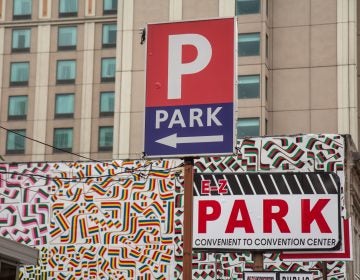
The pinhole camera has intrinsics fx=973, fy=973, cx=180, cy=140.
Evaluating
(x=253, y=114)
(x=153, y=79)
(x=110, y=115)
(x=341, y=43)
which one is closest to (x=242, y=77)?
(x=253, y=114)

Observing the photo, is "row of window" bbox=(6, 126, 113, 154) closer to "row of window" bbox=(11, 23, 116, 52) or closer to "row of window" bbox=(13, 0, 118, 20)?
"row of window" bbox=(11, 23, 116, 52)

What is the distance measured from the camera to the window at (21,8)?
7812 centimetres

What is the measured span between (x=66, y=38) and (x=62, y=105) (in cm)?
540

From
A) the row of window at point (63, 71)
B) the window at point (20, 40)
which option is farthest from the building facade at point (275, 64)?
the window at point (20, 40)

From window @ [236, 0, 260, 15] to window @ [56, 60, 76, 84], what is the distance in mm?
22722

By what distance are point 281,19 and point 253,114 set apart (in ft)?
21.8

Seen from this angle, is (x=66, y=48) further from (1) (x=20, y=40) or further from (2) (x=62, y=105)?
(2) (x=62, y=105)

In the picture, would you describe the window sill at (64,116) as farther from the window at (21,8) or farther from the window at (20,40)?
the window at (21,8)

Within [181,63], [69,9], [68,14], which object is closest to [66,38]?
[68,14]

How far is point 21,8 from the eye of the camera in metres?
78.3

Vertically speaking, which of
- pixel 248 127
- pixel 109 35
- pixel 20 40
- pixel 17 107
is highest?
pixel 109 35

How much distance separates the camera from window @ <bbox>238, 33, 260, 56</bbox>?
57.4 metres

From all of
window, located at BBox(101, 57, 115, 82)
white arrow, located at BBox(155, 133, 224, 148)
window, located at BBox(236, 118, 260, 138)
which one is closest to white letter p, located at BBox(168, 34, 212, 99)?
white arrow, located at BBox(155, 133, 224, 148)

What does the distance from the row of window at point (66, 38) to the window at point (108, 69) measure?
116cm
